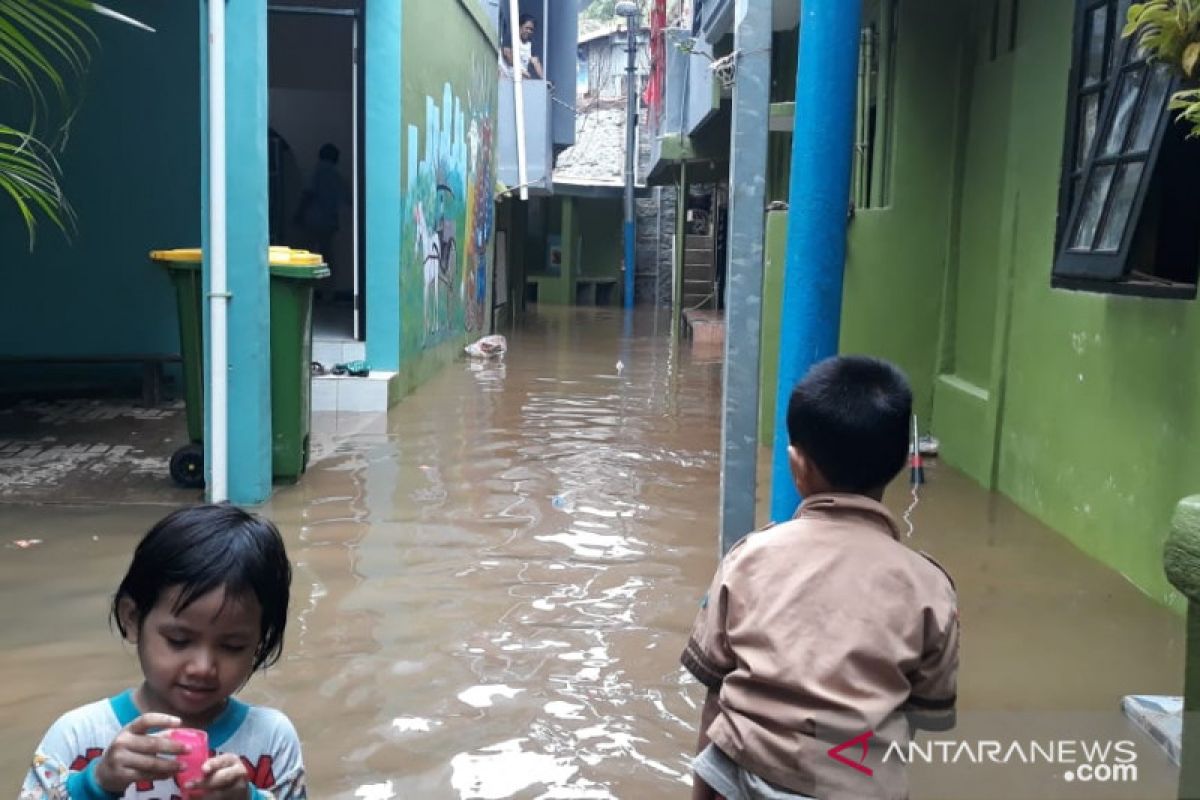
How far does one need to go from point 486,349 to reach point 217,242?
8.83 meters

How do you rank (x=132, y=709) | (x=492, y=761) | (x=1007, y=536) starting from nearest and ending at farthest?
(x=132, y=709)
(x=492, y=761)
(x=1007, y=536)

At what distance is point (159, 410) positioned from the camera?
9516 mm

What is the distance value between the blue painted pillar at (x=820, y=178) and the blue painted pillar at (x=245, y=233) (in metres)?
3.73

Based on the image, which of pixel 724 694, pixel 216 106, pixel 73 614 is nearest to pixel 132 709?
pixel 724 694

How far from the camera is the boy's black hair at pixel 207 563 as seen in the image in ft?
5.58

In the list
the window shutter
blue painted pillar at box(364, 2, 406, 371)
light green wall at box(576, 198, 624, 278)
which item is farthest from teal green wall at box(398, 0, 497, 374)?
light green wall at box(576, 198, 624, 278)

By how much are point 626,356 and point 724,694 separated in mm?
14178

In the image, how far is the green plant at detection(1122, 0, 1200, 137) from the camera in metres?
3.81

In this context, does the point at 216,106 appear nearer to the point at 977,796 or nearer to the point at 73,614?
the point at 73,614

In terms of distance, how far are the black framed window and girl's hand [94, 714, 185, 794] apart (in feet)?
14.3

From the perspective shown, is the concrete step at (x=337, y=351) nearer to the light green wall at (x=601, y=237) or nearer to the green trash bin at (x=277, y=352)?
the green trash bin at (x=277, y=352)

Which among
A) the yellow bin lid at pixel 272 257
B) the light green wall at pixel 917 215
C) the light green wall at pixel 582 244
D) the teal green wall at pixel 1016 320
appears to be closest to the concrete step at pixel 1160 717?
the teal green wall at pixel 1016 320

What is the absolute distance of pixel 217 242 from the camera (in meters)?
6.40

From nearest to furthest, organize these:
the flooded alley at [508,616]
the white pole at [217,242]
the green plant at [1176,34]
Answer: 1. the flooded alley at [508,616]
2. the green plant at [1176,34]
3. the white pole at [217,242]
